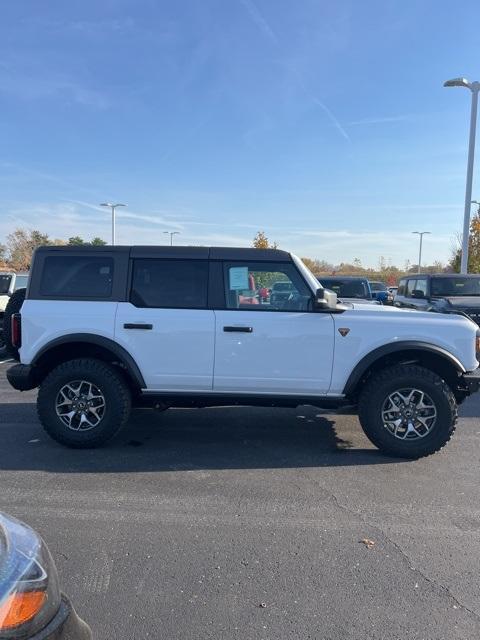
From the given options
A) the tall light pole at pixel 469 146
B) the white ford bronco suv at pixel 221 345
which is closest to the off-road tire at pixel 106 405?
the white ford bronco suv at pixel 221 345

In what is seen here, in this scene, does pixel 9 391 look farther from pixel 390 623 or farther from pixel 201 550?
pixel 390 623

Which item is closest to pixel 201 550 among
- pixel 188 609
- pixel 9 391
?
pixel 188 609

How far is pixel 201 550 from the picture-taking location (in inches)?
126

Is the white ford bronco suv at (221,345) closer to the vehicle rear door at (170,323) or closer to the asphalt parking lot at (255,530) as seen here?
the vehicle rear door at (170,323)

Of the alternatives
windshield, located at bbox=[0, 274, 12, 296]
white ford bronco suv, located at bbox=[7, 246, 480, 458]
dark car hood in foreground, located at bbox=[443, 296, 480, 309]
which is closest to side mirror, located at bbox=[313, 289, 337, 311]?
white ford bronco suv, located at bbox=[7, 246, 480, 458]

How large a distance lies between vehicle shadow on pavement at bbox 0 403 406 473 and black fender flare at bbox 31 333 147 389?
80cm

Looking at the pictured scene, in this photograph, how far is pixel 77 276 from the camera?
16.7 feet

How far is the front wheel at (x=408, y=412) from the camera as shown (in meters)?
4.77

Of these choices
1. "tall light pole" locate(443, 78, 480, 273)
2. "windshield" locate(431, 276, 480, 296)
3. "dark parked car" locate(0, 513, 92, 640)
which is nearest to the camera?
"dark parked car" locate(0, 513, 92, 640)

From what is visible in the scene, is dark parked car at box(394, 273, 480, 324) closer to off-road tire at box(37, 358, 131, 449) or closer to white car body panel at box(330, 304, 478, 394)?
white car body panel at box(330, 304, 478, 394)

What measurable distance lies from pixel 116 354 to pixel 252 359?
132 centimetres

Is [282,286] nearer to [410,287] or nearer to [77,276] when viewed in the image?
[77,276]

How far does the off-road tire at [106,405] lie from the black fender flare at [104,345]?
197 millimetres

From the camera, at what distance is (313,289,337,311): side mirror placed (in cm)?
474
